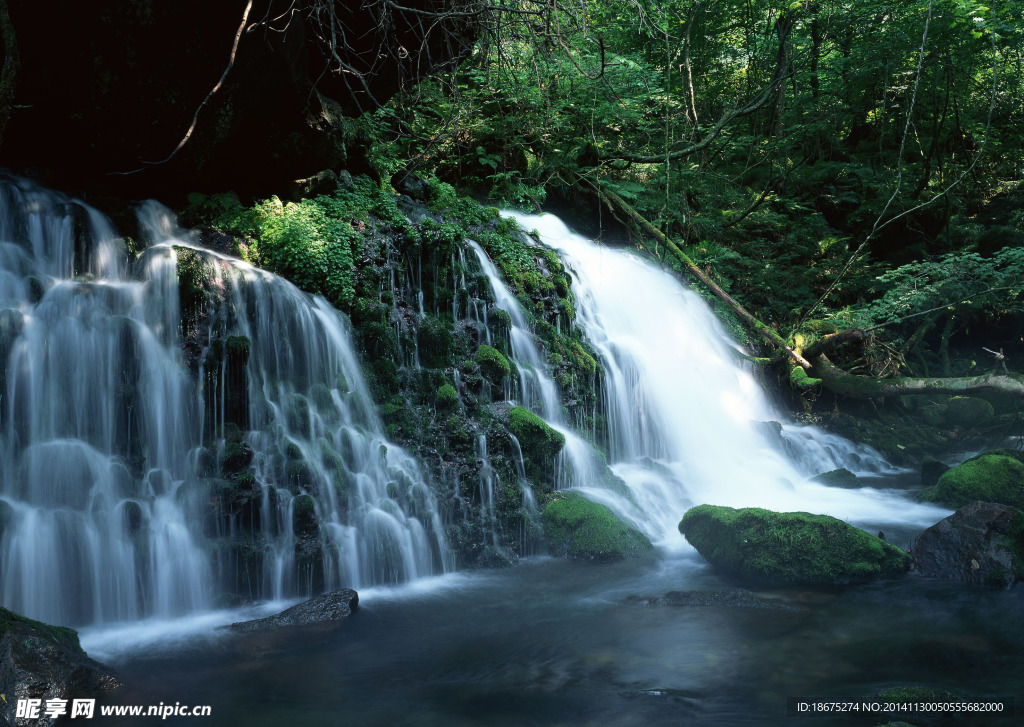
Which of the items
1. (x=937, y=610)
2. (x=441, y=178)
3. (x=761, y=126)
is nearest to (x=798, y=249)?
→ (x=761, y=126)

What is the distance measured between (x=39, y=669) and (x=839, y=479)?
A: 32.6 feet

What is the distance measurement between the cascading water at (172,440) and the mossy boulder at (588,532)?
4.08ft

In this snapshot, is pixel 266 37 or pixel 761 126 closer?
pixel 266 37

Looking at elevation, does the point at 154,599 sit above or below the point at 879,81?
below

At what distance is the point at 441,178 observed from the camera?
13.2 meters

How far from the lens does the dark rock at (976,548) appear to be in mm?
6055

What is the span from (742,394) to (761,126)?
603cm

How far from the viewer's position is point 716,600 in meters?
5.89

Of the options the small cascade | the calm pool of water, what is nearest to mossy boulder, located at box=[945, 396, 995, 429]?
the calm pool of water

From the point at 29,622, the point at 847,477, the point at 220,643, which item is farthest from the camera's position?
the point at 847,477

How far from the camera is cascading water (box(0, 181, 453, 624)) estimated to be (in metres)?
5.62

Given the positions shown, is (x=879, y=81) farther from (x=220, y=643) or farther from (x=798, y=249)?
(x=220, y=643)

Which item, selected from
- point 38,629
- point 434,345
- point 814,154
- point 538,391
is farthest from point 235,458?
point 814,154

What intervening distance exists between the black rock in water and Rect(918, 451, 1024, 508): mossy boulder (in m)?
6.95
